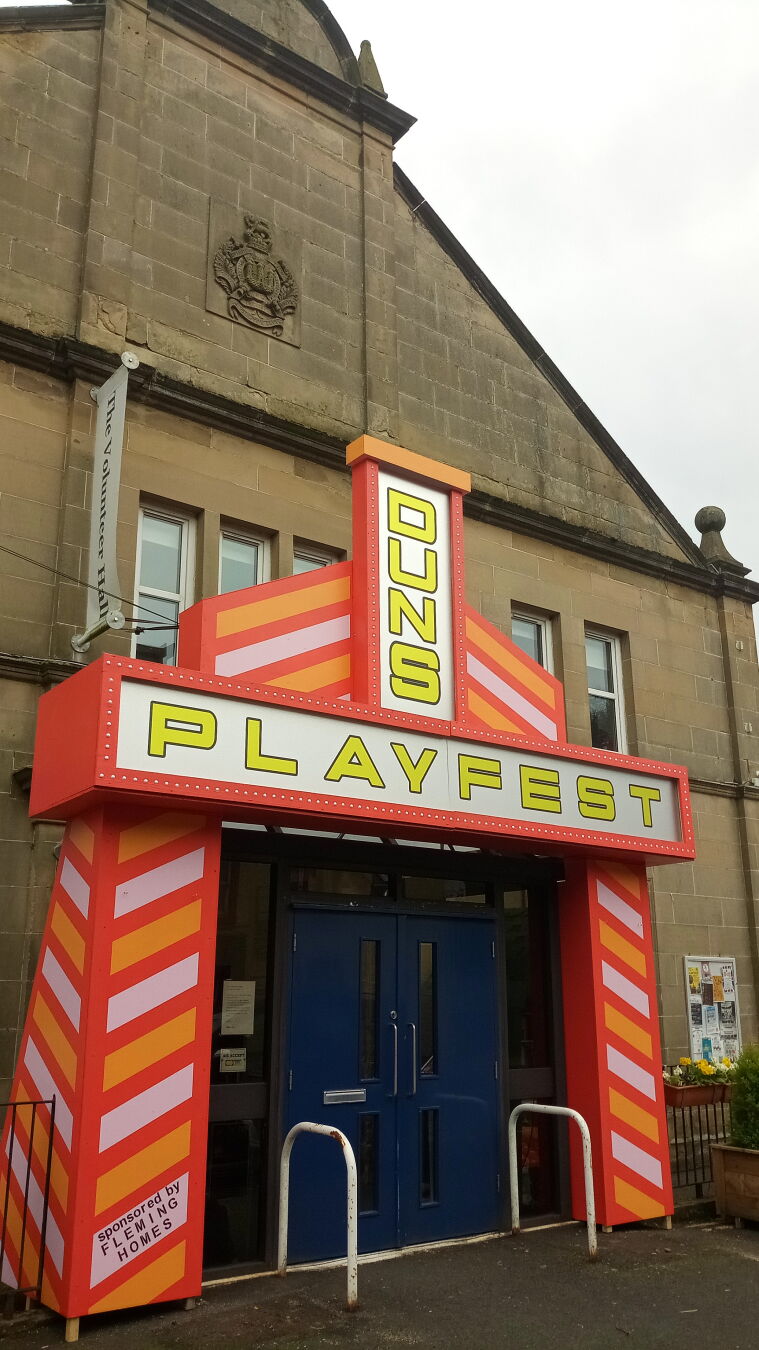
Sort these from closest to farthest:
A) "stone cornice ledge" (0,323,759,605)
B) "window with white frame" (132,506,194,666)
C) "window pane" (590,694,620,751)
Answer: "stone cornice ledge" (0,323,759,605), "window with white frame" (132,506,194,666), "window pane" (590,694,620,751)

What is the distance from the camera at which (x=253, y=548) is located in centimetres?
1126

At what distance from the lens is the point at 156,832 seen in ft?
22.5

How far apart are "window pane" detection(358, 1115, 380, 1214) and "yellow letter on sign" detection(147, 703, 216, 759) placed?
329 cm

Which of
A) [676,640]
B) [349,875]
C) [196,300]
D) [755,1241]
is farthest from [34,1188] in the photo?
[676,640]

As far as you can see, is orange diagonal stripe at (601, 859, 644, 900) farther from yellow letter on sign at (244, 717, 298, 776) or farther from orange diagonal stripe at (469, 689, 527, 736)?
yellow letter on sign at (244, 717, 298, 776)

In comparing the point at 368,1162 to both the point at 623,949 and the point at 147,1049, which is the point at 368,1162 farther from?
the point at 623,949

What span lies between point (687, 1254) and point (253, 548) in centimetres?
750

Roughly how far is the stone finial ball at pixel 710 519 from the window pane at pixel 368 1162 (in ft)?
35.5

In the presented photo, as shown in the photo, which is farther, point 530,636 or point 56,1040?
point 530,636

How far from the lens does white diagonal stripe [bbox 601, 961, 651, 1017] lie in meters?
9.12

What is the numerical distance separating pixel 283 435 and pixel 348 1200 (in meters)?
7.56

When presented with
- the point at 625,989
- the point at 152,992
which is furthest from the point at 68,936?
the point at 625,989

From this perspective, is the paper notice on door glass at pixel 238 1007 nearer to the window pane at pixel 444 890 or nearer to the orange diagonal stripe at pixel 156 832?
the orange diagonal stripe at pixel 156 832

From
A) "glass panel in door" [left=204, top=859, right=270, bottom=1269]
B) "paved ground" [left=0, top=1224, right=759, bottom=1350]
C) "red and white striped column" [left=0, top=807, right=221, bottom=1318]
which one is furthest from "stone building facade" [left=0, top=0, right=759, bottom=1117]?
"paved ground" [left=0, top=1224, right=759, bottom=1350]
